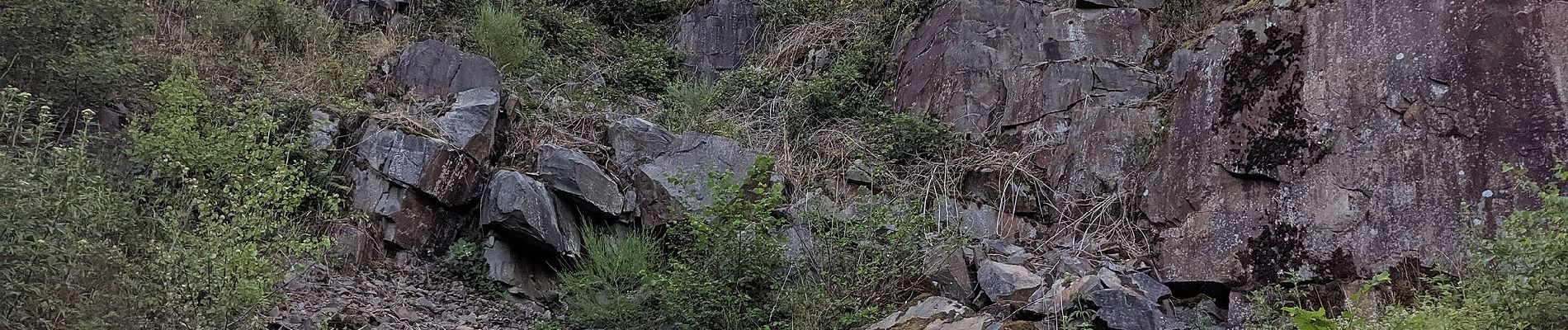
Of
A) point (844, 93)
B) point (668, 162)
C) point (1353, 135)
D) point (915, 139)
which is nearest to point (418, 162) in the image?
point (668, 162)

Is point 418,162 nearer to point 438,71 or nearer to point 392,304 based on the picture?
point 392,304

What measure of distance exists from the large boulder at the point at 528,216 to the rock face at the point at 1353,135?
3661mm

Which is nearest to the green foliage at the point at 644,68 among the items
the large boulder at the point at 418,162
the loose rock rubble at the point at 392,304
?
the large boulder at the point at 418,162

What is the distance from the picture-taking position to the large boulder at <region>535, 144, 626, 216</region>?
622 cm

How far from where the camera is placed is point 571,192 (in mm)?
6195

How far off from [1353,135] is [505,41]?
6108mm

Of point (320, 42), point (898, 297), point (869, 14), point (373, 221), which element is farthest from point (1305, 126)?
point (320, 42)

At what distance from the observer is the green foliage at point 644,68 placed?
324 inches

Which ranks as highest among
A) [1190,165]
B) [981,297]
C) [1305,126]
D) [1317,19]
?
[1317,19]

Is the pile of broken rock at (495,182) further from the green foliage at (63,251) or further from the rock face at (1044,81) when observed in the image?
the green foliage at (63,251)

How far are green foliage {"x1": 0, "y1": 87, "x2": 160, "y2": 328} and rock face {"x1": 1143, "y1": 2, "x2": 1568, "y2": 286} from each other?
16.5 ft

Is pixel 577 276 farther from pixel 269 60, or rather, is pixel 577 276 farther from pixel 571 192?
pixel 269 60

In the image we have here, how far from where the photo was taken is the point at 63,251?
3.37 metres

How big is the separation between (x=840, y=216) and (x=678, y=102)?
2225mm
